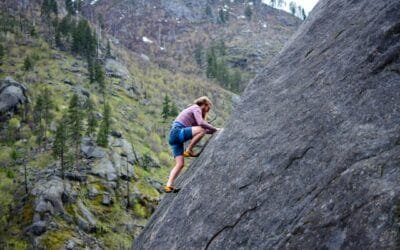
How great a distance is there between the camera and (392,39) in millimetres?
6902

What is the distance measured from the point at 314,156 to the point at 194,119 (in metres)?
4.30

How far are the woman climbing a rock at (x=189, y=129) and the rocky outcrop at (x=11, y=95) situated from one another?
176ft

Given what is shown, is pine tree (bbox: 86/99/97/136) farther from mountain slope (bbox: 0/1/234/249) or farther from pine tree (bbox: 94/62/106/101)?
pine tree (bbox: 94/62/106/101)

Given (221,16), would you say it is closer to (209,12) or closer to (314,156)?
(209,12)

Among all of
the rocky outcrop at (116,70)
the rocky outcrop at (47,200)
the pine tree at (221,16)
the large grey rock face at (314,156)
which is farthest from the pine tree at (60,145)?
the pine tree at (221,16)

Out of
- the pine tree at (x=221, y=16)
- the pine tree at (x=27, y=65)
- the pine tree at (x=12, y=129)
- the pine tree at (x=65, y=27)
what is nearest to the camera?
the pine tree at (x=12, y=129)

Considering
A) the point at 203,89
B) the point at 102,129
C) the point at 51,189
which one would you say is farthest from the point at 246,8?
the point at 51,189

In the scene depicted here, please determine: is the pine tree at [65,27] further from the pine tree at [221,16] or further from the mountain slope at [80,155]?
the pine tree at [221,16]

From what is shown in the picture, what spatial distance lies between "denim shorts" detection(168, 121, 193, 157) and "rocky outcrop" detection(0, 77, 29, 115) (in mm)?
53523

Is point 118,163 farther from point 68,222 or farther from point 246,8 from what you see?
point 246,8

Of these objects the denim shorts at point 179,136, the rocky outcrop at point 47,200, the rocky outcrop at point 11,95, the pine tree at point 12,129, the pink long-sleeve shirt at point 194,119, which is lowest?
the rocky outcrop at point 47,200

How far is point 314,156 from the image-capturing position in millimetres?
6641

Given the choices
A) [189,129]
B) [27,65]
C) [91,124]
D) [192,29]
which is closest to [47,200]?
[91,124]

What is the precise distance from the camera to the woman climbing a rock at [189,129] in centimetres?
1015
